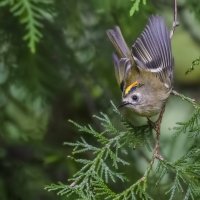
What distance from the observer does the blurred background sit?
3402mm

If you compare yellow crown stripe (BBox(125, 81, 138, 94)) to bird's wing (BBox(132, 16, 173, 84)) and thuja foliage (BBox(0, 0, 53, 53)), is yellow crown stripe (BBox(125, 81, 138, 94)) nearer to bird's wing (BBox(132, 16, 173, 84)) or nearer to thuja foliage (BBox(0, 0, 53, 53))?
bird's wing (BBox(132, 16, 173, 84))

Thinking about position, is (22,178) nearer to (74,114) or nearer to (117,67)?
(74,114)

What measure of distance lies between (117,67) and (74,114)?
2.22 m

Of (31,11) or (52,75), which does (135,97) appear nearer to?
(31,11)

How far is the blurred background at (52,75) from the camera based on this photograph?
3402mm

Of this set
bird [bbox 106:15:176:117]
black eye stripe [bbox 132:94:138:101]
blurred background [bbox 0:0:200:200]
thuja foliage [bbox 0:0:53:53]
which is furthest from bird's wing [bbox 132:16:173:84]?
blurred background [bbox 0:0:200:200]

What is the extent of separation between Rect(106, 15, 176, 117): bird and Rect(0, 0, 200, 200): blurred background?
82 centimetres

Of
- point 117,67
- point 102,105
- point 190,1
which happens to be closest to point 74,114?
point 102,105

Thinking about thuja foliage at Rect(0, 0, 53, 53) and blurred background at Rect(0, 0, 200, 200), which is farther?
blurred background at Rect(0, 0, 200, 200)

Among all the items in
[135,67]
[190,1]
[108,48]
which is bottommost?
[135,67]

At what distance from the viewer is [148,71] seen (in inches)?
92.3

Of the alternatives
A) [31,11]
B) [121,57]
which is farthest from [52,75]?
[121,57]

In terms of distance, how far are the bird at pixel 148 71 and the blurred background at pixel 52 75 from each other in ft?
2.70

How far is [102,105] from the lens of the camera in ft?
13.2
